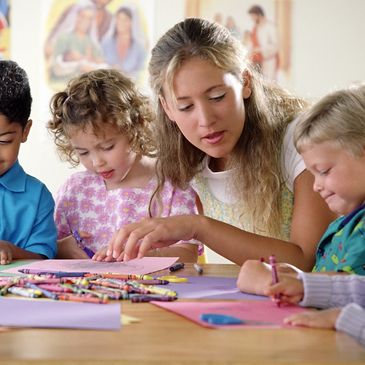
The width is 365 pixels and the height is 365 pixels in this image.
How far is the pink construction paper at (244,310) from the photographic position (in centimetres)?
92

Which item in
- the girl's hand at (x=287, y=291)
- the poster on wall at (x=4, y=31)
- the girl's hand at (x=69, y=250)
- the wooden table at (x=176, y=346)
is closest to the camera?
the wooden table at (x=176, y=346)

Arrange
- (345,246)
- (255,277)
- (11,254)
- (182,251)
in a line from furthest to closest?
(182,251), (11,254), (345,246), (255,277)

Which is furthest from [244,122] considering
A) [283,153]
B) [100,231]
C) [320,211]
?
[100,231]

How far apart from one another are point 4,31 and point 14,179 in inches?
104

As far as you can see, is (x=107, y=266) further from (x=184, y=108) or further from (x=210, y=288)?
(x=184, y=108)

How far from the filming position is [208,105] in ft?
5.46

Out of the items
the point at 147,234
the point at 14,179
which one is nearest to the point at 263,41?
the point at 14,179

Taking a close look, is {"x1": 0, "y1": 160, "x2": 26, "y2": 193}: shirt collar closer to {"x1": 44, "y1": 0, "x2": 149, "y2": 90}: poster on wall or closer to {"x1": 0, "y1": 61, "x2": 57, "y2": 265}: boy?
{"x1": 0, "y1": 61, "x2": 57, "y2": 265}: boy

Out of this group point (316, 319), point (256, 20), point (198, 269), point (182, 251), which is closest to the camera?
point (316, 319)

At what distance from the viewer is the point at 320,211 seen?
5.66 feet

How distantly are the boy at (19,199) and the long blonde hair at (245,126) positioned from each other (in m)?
0.34

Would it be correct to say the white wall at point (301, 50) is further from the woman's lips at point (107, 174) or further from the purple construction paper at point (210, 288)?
the purple construction paper at point (210, 288)

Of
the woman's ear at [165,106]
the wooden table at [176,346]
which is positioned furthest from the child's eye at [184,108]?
the wooden table at [176,346]

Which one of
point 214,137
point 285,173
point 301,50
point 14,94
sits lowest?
point 285,173
